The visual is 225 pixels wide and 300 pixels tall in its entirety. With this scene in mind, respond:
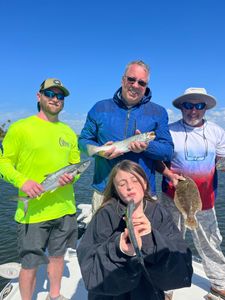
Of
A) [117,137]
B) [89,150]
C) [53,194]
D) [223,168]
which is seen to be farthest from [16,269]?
[223,168]

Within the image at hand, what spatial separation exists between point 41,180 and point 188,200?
2.09 m

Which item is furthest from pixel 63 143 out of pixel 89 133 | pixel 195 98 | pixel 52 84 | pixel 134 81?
pixel 195 98

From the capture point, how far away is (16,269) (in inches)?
211

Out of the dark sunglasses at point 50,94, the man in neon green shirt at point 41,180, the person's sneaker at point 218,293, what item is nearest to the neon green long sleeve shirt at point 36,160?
the man in neon green shirt at point 41,180

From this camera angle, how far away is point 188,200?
455 centimetres

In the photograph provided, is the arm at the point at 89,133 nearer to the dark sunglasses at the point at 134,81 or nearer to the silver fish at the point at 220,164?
the dark sunglasses at the point at 134,81

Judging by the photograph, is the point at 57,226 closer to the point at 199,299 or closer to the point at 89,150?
the point at 89,150

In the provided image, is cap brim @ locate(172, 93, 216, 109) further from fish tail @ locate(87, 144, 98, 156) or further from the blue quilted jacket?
fish tail @ locate(87, 144, 98, 156)

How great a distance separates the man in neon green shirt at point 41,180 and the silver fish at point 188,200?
1.56 meters

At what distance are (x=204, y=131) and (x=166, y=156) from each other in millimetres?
866

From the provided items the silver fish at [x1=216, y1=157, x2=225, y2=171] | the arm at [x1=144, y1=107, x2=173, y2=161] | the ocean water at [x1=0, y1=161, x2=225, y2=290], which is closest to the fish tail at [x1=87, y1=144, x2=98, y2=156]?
the arm at [x1=144, y1=107, x2=173, y2=161]

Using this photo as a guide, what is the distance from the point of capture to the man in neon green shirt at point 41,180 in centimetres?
428

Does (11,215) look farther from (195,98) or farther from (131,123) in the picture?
(195,98)

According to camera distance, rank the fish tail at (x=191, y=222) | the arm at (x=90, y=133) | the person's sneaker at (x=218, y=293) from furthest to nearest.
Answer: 1. the person's sneaker at (x=218, y=293)
2. the fish tail at (x=191, y=222)
3. the arm at (x=90, y=133)
